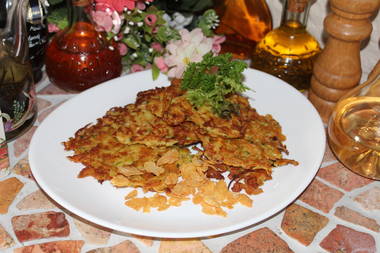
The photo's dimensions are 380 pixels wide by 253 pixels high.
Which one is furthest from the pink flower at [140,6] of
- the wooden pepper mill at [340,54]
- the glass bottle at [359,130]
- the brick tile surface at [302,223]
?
the brick tile surface at [302,223]

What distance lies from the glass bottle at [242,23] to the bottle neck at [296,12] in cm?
16

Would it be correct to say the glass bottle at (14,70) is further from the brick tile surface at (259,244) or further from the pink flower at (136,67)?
the brick tile surface at (259,244)

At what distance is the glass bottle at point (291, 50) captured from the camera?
5.42 feet

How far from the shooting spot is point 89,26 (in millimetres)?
1608

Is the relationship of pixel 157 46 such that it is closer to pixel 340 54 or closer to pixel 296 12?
pixel 296 12

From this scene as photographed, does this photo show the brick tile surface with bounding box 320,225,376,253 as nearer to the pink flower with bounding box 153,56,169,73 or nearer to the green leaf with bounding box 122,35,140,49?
the pink flower with bounding box 153,56,169,73

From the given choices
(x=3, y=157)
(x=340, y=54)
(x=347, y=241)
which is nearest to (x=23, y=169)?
(x=3, y=157)

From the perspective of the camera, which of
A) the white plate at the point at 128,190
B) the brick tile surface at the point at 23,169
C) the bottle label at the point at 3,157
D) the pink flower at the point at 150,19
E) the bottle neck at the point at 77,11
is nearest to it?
the white plate at the point at 128,190

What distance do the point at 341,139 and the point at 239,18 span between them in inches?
26.4

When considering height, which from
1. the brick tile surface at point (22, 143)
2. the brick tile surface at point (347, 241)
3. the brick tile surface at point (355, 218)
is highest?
the brick tile surface at point (22, 143)

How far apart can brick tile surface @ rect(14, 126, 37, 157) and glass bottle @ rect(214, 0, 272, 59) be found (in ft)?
2.55

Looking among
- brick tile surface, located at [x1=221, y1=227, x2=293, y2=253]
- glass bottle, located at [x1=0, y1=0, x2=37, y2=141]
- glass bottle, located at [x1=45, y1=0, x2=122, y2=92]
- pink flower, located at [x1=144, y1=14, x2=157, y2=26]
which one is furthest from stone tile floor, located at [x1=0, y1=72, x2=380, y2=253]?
pink flower, located at [x1=144, y1=14, x2=157, y2=26]

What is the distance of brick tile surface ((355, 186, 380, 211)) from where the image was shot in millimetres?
1259

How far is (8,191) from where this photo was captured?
4.23ft
